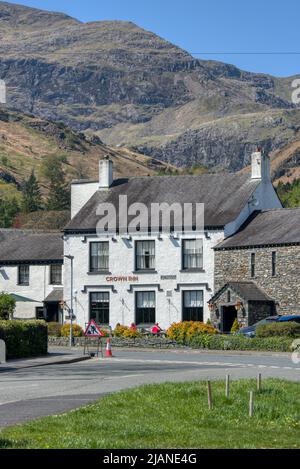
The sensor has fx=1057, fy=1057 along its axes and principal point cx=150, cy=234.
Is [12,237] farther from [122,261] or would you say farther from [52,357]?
[52,357]

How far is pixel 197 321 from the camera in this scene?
60.3 meters

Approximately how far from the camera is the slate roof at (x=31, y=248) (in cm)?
7044

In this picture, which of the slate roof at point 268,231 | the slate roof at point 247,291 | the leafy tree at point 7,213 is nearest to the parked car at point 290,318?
the slate roof at point 247,291

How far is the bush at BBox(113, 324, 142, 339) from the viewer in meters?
57.1

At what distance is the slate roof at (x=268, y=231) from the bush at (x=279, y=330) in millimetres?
6862

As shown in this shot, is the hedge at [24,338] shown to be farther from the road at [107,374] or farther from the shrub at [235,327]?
the shrub at [235,327]

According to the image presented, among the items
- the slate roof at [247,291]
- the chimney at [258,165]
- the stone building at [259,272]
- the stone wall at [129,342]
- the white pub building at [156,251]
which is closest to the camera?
the stone wall at [129,342]

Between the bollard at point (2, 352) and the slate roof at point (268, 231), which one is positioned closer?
the bollard at point (2, 352)

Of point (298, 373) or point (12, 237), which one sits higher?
point (12, 237)

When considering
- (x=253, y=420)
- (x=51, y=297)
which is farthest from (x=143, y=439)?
(x=51, y=297)

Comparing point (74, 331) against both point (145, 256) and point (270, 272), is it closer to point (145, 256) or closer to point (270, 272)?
point (145, 256)

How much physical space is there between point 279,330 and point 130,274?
49.5 ft

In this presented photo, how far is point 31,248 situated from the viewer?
71.9 meters

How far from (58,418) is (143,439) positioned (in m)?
3.38
